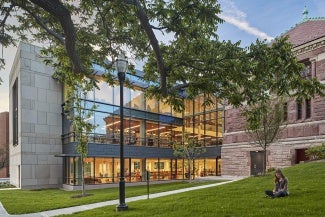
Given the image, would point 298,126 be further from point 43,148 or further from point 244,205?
point 43,148

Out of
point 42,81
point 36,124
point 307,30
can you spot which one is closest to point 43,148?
point 36,124

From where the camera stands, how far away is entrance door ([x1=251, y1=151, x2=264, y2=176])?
3048cm

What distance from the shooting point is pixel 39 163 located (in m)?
32.3

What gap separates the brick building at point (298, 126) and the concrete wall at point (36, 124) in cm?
1709

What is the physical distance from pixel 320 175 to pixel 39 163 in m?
24.6

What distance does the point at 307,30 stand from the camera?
30391 millimetres

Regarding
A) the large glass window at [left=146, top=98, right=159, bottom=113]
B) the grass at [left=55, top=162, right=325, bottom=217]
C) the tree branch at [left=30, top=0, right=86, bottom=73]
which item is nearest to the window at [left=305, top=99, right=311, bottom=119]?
the grass at [left=55, top=162, right=325, bottom=217]

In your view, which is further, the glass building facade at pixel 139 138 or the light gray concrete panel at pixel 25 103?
the glass building facade at pixel 139 138

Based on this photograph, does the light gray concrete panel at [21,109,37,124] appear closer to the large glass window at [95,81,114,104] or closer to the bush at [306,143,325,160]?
the large glass window at [95,81,114,104]

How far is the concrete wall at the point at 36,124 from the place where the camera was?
3166 centimetres

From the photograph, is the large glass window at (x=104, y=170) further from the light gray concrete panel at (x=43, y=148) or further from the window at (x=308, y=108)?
the window at (x=308, y=108)

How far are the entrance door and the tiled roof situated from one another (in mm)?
10032

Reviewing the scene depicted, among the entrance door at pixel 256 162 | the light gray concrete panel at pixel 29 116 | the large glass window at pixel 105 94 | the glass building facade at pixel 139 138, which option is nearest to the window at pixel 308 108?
the entrance door at pixel 256 162

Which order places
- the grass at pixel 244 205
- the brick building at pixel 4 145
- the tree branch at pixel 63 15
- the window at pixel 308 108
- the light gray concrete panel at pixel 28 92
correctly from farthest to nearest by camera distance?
1. the brick building at pixel 4 145
2. the light gray concrete panel at pixel 28 92
3. the window at pixel 308 108
4. the grass at pixel 244 205
5. the tree branch at pixel 63 15
